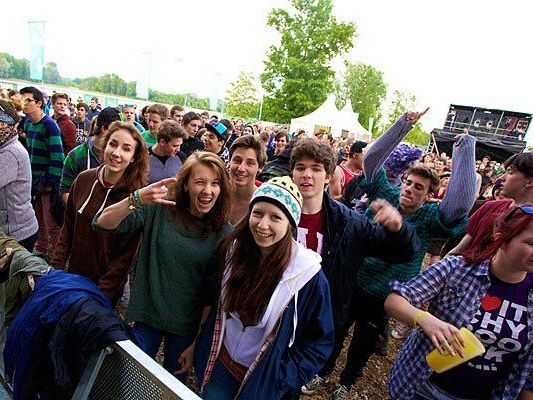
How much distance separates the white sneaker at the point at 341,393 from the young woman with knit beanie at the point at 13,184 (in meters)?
2.93

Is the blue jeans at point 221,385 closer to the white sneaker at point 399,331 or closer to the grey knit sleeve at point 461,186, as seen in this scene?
the grey knit sleeve at point 461,186

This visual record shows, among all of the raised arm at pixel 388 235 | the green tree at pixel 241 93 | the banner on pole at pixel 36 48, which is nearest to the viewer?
the raised arm at pixel 388 235

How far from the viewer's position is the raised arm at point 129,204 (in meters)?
1.79

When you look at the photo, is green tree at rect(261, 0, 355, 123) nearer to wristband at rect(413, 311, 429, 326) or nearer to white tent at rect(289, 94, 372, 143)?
white tent at rect(289, 94, 372, 143)

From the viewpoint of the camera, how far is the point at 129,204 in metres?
1.83

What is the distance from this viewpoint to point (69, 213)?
2.51m

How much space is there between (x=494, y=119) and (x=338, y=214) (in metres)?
25.3

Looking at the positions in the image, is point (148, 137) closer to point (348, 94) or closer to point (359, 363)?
point (359, 363)

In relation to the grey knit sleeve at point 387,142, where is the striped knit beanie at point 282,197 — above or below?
below

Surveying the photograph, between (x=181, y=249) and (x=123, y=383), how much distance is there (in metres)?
0.83

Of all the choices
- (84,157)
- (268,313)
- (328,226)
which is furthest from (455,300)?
(84,157)

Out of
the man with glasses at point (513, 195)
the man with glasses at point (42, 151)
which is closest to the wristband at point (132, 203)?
the man with glasses at point (513, 195)

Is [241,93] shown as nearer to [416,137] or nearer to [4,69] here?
[4,69]

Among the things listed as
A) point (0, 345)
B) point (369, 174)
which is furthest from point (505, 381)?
point (0, 345)
